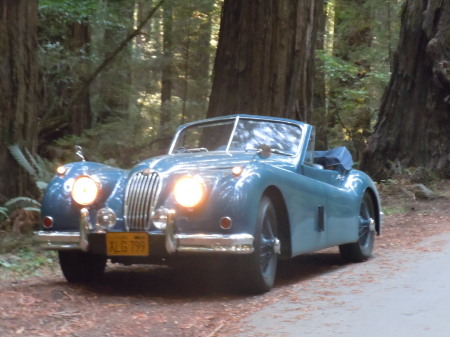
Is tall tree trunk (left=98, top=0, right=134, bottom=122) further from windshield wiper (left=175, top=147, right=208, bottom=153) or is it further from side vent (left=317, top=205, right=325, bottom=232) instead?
side vent (left=317, top=205, right=325, bottom=232)

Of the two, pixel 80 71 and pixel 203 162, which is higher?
pixel 80 71

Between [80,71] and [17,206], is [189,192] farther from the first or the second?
[80,71]

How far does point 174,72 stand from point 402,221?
11.3 metres

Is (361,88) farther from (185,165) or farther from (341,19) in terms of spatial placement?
(185,165)

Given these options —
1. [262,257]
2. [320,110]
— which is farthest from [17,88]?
[320,110]

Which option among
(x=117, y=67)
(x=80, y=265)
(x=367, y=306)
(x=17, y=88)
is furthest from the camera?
(x=117, y=67)

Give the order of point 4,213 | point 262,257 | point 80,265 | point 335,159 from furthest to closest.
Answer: point 4,213 < point 335,159 < point 80,265 < point 262,257

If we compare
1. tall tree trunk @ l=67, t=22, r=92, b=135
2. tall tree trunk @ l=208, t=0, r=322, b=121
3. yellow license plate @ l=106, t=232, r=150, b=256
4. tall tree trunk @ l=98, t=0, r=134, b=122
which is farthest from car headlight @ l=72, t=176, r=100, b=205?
tall tree trunk @ l=98, t=0, r=134, b=122

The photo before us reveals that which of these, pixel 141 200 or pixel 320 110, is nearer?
pixel 141 200

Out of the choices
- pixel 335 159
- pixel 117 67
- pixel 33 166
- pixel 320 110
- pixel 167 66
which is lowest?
pixel 33 166

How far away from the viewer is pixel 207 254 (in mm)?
6441

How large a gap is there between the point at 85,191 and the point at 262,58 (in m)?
5.82

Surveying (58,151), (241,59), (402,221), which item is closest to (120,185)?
(241,59)

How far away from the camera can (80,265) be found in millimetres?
7215
